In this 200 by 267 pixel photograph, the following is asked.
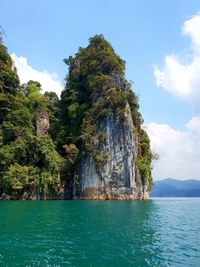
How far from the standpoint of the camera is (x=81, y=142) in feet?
196

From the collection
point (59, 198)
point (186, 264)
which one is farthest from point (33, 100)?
point (186, 264)

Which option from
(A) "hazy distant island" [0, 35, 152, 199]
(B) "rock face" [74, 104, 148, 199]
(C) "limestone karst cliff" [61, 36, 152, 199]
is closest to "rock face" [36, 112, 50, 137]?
(A) "hazy distant island" [0, 35, 152, 199]

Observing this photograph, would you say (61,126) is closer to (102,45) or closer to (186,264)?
(102,45)

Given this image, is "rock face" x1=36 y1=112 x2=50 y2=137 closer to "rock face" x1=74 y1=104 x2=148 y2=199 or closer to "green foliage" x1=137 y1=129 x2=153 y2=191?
"rock face" x1=74 y1=104 x2=148 y2=199

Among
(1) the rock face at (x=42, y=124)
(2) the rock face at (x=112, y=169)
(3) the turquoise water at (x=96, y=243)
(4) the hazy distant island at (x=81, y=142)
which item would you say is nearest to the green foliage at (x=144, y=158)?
(4) the hazy distant island at (x=81, y=142)

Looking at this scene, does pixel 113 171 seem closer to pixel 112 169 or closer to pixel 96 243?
pixel 112 169

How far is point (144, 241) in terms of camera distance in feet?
57.6

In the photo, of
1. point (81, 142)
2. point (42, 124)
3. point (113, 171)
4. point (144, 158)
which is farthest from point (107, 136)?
point (42, 124)

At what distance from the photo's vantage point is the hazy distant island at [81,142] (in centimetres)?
5522

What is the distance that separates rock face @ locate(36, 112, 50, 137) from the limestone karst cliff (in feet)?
13.2

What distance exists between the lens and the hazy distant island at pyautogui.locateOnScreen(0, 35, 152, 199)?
55.2 metres

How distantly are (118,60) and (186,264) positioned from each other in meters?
60.3

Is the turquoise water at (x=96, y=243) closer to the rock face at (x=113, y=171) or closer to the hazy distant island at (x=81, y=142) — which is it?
the hazy distant island at (x=81, y=142)

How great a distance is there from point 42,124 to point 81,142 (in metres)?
9.30
